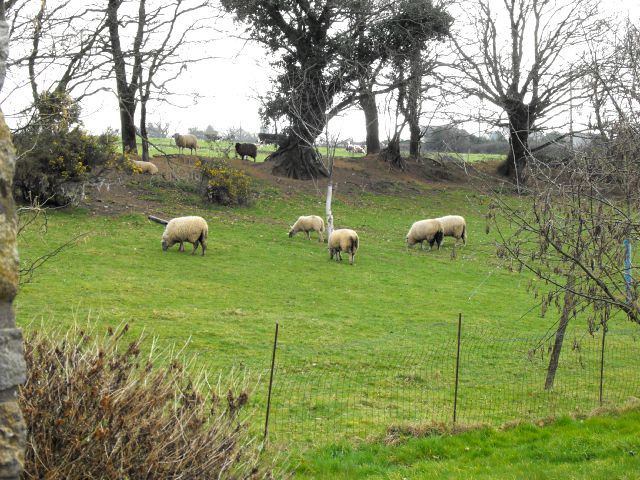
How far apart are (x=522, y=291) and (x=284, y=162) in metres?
21.8

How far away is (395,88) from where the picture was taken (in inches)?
1683

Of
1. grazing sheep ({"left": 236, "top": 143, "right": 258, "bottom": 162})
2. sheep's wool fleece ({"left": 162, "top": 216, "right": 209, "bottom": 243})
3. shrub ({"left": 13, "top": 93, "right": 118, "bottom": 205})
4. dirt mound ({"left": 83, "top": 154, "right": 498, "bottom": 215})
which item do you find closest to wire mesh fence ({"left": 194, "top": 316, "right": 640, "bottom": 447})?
dirt mound ({"left": 83, "top": 154, "right": 498, "bottom": 215})

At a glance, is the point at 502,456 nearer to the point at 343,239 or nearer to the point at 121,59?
the point at 121,59

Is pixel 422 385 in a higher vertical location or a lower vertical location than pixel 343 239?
lower

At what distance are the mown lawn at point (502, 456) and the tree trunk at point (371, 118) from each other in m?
30.8

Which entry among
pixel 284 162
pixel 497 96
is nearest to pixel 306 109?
pixel 284 162

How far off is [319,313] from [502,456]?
9.41m

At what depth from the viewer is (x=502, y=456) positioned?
9742 mm

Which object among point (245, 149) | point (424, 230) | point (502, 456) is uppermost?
point (245, 149)

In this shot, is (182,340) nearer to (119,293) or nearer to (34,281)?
(119,293)

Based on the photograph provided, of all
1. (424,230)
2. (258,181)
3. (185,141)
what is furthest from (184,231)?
(185,141)

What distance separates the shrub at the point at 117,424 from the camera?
4367 mm

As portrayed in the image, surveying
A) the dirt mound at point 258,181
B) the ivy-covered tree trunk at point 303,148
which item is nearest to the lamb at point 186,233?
the dirt mound at point 258,181

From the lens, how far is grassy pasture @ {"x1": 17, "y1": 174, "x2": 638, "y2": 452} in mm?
12484
